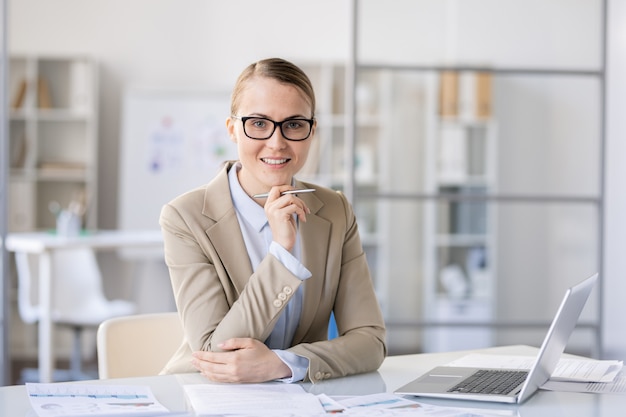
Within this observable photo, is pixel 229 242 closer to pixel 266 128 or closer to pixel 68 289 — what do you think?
pixel 266 128

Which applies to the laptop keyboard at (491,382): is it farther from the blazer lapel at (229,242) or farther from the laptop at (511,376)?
the blazer lapel at (229,242)

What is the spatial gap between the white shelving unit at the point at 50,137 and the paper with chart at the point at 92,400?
516 cm

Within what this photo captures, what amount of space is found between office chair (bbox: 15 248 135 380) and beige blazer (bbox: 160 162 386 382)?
3108 mm

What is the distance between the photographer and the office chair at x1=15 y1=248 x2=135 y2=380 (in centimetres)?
502

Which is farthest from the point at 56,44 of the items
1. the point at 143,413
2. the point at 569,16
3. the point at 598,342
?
the point at 143,413

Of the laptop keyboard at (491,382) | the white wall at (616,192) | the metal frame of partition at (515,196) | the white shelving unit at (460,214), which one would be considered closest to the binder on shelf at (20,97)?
the metal frame of partition at (515,196)

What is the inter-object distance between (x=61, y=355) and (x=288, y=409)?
5603 mm

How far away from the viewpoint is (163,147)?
6809mm

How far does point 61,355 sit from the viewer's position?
22.2 ft

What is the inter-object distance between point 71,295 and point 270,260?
365 cm

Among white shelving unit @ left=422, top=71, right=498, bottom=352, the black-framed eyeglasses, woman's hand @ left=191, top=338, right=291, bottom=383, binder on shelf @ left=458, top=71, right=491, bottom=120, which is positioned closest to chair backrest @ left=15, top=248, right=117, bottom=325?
white shelving unit @ left=422, top=71, right=498, bottom=352

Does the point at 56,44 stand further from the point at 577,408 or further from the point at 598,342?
the point at 577,408

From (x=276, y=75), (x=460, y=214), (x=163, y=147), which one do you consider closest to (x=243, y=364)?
(x=276, y=75)

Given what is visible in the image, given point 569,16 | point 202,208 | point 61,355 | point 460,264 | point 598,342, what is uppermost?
point 569,16
